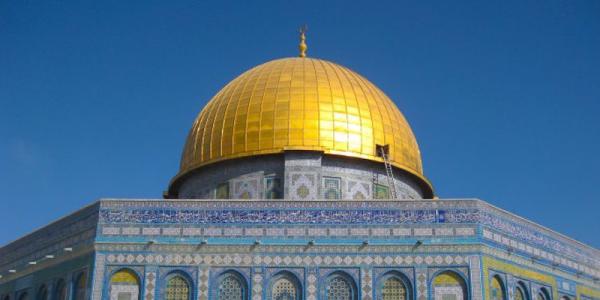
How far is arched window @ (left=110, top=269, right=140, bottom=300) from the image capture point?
17.5 m

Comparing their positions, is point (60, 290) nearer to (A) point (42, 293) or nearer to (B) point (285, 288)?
(A) point (42, 293)

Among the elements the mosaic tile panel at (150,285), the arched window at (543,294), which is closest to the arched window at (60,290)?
the mosaic tile panel at (150,285)

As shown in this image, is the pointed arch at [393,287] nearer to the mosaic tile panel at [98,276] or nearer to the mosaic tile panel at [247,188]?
the mosaic tile panel at [247,188]

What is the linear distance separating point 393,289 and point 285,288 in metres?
2.28

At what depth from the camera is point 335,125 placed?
71.3 ft

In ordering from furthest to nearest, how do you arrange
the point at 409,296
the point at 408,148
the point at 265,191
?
the point at 408,148 < the point at 265,191 < the point at 409,296

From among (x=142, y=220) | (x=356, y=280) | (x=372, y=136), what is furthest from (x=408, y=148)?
(x=142, y=220)

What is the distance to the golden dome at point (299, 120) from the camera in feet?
70.5

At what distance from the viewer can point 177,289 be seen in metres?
17.6

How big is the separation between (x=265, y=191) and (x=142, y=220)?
3.95 metres

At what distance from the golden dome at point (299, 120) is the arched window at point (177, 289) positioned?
15.7ft

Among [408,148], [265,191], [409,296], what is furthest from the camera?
[408,148]

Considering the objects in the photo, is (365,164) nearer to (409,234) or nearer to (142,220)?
(409,234)

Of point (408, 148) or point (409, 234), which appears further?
point (408, 148)
